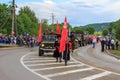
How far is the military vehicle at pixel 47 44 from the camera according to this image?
31.2 meters

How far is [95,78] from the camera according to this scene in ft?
50.0

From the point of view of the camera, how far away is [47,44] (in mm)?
31391

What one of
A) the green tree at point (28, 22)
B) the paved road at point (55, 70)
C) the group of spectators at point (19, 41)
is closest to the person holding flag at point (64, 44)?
the paved road at point (55, 70)

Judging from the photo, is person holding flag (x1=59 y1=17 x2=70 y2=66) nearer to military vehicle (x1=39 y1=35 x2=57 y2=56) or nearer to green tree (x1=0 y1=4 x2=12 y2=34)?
military vehicle (x1=39 y1=35 x2=57 y2=56)

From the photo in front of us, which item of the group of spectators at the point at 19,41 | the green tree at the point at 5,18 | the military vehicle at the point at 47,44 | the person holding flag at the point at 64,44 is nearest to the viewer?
the person holding flag at the point at 64,44

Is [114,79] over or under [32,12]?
under

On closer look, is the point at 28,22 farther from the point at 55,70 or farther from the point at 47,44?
the point at 55,70

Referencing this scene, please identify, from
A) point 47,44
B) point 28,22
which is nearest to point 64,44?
point 47,44

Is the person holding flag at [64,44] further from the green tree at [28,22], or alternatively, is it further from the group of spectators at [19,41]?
the green tree at [28,22]

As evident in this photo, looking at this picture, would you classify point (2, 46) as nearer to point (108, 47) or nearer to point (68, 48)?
point (108, 47)

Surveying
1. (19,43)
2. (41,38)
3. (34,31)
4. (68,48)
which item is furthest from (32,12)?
(68,48)

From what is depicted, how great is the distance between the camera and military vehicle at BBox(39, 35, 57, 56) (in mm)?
31172

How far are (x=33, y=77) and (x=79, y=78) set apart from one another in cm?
182

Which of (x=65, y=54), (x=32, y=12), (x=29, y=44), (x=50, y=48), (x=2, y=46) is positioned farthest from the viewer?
(x=32, y=12)
